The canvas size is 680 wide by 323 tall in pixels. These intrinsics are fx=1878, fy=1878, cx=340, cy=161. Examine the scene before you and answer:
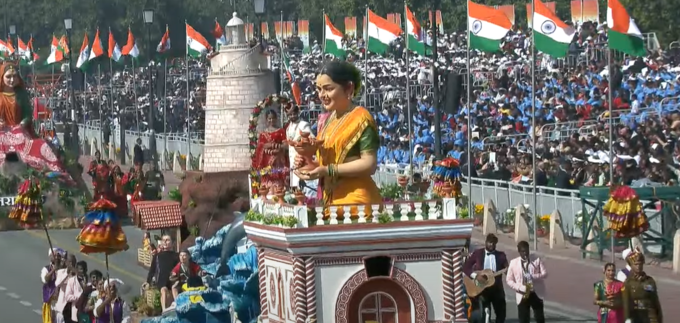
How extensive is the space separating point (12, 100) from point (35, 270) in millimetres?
14695

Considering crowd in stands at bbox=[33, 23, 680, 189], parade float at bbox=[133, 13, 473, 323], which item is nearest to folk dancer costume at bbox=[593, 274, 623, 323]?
parade float at bbox=[133, 13, 473, 323]

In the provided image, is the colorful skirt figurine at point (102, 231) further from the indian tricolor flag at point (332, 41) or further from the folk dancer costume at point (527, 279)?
the indian tricolor flag at point (332, 41)

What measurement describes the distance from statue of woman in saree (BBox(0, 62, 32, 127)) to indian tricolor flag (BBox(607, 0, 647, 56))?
70.1 feet

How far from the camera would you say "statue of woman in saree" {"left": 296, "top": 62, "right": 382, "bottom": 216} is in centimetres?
1912

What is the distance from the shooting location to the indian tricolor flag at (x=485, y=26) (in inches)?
1662

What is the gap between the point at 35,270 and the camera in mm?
37938

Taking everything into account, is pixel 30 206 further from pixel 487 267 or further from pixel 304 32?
pixel 304 32

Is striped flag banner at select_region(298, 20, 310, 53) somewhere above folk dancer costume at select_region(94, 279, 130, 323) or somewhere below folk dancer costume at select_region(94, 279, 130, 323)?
above

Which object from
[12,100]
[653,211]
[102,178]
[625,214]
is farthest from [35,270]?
[625,214]

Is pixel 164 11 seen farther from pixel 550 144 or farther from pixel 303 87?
pixel 550 144

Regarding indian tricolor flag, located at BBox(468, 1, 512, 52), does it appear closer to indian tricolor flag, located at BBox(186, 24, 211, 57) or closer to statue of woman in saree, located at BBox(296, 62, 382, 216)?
statue of woman in saree, located at BBox(296, 62, 382, 216)

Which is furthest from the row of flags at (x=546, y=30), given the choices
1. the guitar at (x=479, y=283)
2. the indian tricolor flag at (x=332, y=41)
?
the guitar at (x=479, y=283)

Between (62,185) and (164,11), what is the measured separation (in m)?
64.5

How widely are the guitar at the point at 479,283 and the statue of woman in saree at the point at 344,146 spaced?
612cm
